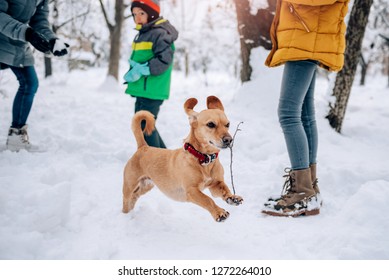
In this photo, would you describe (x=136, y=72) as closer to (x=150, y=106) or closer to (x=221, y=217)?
(x=150, y=106)

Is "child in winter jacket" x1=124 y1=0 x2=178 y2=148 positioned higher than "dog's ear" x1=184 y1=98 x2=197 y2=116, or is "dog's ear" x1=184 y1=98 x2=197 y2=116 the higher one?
"child in winter jacket" x1=124 y1=0 x2=178 y2=148

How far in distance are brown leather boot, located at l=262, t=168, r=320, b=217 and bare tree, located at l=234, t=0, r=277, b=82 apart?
3.90 metres

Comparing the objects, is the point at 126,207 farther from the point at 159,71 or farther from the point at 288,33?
the point at 288,33

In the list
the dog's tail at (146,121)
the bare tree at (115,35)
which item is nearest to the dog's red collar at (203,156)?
the dog's tail at (146,121)

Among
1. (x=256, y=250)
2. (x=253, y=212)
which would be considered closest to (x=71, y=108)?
(x=253, y=212)

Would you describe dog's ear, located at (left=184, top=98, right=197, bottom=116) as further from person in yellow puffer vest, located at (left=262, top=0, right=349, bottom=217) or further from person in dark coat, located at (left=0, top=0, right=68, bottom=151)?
person in dark coat, located at (left=0, top=0, right=68, bottom=151)

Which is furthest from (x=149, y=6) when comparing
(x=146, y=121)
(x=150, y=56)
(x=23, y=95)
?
(x=23, y=95)

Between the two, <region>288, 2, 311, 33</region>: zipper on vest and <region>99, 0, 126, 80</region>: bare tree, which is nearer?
<region>288, 2, 311, 33</region>: zipper on vest

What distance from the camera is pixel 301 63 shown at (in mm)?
2639

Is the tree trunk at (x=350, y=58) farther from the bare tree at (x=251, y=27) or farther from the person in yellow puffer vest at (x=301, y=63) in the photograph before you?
the person in yellow puffer vest at (x=301, y=63)

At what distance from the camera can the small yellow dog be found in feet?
8.48

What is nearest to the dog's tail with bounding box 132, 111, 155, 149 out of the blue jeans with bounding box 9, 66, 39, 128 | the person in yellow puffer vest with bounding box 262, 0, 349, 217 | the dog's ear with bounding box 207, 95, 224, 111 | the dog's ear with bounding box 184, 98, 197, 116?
the dog's ear with bounding box 184, 98, 197, 116

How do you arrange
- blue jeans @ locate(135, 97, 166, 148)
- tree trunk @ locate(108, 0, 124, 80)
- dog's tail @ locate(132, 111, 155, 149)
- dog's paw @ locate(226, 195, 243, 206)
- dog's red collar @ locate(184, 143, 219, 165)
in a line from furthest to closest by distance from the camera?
1. tree trunk @ locate(108, 0, 124, 80)
2. blue jeans @ locate(135, 97, 166, 148)
3. dog's tail @ locate(132, 111, 155, 149)
4. dog's red collar @ locate(184, 143, 219, 165)
5. dog's paw @ locate(226, 195, 243, 206)

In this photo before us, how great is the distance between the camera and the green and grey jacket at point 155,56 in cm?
→ 384
